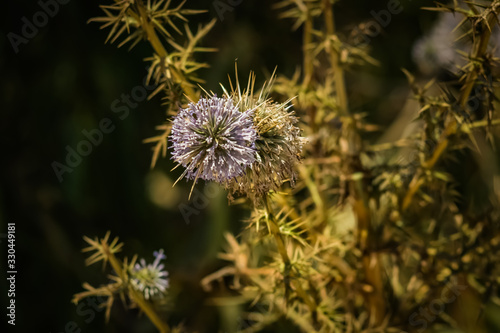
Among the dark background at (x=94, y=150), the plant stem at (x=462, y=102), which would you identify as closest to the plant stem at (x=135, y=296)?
the plant stem at (x=462, y=102)

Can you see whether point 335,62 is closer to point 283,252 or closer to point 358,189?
point 358,189

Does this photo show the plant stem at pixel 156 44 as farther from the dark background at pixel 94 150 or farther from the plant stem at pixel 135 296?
the dark background at pixel 94 150

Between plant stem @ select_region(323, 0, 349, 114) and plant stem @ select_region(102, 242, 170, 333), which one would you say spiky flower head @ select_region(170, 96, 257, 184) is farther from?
plant stem @ select_region(323, 0, 349, 114)

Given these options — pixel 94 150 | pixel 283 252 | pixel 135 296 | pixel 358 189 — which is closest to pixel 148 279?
pixel 135 296

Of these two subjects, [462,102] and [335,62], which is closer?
[462,102]

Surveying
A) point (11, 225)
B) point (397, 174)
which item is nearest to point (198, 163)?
point (397, 174)
